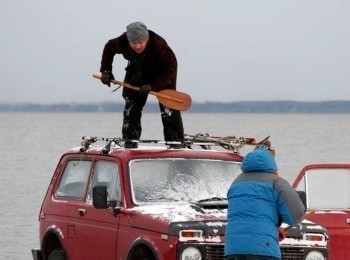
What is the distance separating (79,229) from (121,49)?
2081mm

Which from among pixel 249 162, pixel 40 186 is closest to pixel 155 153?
pixel 249 162

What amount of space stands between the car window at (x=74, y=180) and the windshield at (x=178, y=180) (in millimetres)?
945

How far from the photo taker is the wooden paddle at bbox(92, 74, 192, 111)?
1437cm

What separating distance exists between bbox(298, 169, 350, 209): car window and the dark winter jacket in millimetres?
1715

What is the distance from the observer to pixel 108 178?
44.0ft

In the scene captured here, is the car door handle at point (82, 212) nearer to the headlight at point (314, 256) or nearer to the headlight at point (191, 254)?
the headlight at point (191, 254)

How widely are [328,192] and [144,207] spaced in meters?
2.65

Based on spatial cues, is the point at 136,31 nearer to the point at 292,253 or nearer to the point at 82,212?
the point at 82,212

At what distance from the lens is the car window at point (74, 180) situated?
13953 mm

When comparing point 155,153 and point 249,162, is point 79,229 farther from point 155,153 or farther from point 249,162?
point 249,162

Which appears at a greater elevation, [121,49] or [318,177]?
[121,49]

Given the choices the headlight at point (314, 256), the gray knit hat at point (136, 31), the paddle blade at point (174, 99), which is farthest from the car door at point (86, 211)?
the headlight at point (314, 256)

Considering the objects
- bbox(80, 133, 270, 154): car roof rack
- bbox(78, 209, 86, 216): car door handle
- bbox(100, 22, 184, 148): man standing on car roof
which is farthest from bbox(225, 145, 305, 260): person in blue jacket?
bbox(100, 22, 184, 148): man standing on car roof

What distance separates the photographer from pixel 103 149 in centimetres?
1362
